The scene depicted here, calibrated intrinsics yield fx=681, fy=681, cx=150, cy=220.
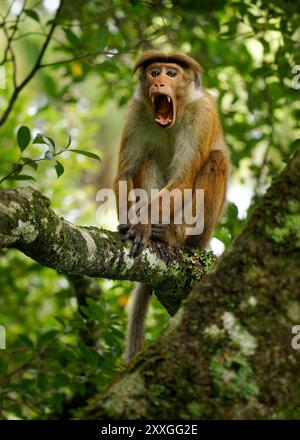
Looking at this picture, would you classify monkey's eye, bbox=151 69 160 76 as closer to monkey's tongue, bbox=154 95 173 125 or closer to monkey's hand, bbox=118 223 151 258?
monkey's tongue, bbox=154 95 173 125

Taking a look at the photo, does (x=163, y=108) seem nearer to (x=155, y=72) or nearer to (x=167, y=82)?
(x=167, y=82)

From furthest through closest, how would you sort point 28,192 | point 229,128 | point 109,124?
point 109,124
point 229,128
point 28,192

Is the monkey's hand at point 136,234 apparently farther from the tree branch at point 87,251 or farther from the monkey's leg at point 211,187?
the monkey's leg at point 211,187

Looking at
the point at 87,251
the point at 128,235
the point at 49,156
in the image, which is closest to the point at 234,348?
the point at 87,251

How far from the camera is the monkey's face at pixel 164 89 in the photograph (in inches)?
254

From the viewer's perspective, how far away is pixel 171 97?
648 cm

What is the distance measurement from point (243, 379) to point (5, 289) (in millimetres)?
7141

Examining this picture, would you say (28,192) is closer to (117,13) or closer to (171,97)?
(171,97)

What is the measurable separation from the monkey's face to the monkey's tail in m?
1.58

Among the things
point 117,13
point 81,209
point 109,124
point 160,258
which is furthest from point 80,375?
point 109,124

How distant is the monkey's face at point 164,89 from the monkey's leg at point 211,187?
55 centimetres

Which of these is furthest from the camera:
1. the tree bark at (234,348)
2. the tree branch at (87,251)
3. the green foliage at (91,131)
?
the green foliage at (91,131)
